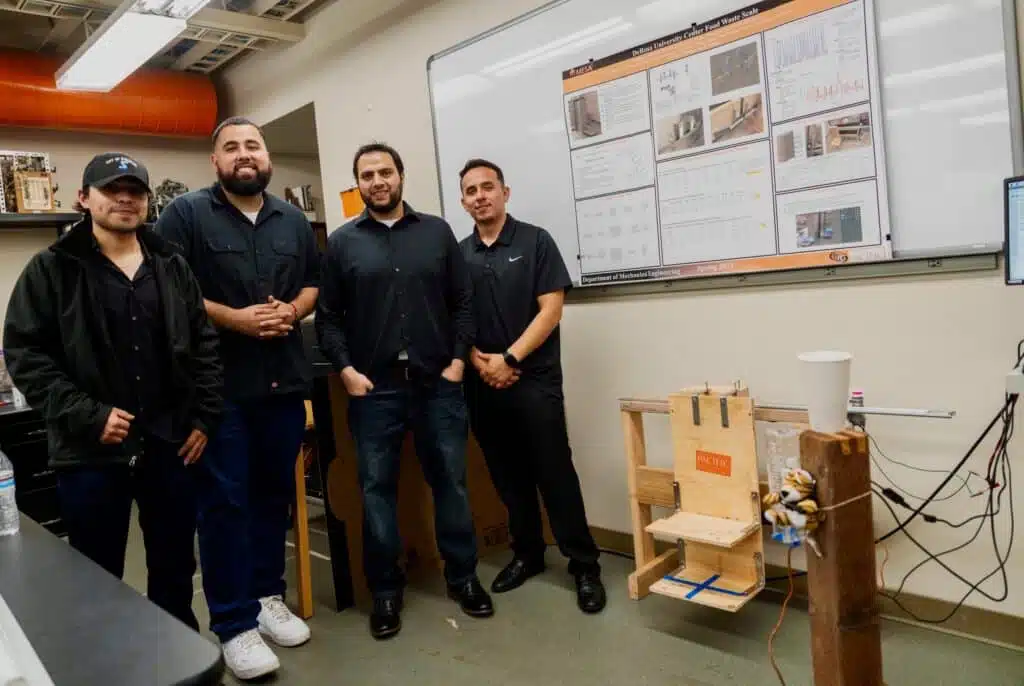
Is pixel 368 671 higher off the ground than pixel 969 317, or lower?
lower

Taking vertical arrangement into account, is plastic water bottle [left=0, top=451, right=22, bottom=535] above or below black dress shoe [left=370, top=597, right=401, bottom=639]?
above

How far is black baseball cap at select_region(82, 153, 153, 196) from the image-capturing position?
5.97ft

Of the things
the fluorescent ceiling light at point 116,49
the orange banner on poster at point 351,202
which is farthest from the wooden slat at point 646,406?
the fluorescent ceiling light at point 116,49

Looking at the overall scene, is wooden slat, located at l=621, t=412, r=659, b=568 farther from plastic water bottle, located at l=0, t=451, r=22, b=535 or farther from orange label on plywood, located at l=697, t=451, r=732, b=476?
plastic water bottle, located at l=0, t=451, r=22, b=535

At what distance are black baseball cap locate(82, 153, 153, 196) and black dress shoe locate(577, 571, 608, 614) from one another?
5.99 ft

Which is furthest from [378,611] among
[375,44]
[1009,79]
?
[375,44]

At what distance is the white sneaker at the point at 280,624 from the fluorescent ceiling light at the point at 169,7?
8.23 ft

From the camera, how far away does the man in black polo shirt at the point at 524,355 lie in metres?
2.50

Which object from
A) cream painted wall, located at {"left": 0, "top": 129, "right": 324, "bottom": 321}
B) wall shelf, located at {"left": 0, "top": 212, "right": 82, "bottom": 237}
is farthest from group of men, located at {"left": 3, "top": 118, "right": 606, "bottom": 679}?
cream painted wall, located at {"left": 0, "top": 129, "right": 324, "bottom": 321}

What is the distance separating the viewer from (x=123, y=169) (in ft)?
6.02

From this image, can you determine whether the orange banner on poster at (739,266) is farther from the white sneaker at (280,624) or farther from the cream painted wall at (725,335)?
the white sneaker at (280,624)

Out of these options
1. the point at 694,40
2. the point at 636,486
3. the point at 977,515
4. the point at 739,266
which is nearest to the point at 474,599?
the point at 636,486

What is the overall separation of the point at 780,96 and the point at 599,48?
2.47ft

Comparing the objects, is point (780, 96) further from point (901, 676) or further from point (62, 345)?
point (62, 345)
